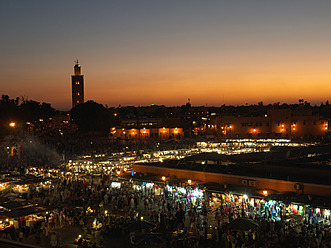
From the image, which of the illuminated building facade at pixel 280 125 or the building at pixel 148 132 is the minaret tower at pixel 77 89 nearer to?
the building at pixel 148 132

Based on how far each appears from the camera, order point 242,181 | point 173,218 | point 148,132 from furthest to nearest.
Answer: point 148,132 < point 242,181 < point 173,218

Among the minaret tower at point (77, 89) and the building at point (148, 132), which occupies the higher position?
the minaret tower at point (77, 89)

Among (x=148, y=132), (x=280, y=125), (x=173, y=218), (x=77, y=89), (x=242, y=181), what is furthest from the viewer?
(x=77, y=89)

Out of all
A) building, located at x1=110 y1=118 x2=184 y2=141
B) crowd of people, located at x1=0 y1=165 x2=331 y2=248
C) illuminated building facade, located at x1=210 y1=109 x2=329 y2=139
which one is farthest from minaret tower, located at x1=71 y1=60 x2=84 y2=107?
crowd of people, located at x1=0 y1=165 x2=331 y2=248

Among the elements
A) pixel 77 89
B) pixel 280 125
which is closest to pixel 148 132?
pixel 280 125

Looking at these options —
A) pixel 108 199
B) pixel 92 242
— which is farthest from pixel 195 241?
pixel 108 199

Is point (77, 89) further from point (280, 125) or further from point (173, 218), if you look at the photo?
point (173, 218)

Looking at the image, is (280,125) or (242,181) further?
(280,125)

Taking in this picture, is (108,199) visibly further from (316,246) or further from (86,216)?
(316,246)

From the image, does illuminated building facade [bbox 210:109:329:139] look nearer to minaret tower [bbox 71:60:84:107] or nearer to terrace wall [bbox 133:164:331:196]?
terrace wall [bbox 133:164:331:196]

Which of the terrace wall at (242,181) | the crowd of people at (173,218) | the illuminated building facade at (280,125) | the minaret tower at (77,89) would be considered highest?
the minaret tower at (77,89)

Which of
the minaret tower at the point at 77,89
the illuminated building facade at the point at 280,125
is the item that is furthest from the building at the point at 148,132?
the minaret tower at the point at 77,89

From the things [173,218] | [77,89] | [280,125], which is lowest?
[173,218]

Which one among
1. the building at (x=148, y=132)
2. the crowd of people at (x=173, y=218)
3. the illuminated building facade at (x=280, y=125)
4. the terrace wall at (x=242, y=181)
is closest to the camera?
the crowd of people at (x=173, y=218)
